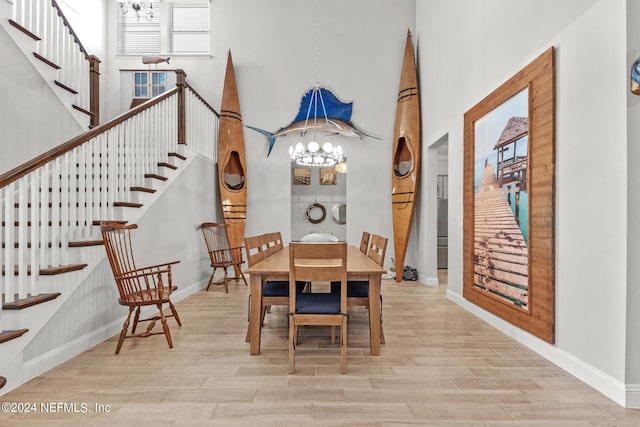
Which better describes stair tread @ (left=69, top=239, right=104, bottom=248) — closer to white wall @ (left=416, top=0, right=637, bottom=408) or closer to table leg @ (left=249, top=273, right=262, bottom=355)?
table leg @ (left=249, top=273, right=262, bottom=355)

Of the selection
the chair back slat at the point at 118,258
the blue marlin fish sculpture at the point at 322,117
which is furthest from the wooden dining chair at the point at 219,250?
the chair back slat at the point at 118,258

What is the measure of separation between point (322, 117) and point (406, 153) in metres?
1.70

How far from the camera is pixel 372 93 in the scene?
21.5ft

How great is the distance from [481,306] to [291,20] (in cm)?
592

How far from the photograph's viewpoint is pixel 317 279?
94.2 inches

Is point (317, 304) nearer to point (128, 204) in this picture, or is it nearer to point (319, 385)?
point (319, 385)

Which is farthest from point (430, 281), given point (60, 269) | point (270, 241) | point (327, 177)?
point (60, 269)

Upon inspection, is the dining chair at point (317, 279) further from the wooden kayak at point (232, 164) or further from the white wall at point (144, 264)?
the wooden kayak at point (232, 164)

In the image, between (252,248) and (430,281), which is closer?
(252,248)

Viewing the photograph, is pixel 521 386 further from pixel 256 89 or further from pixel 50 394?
pixel 256 89

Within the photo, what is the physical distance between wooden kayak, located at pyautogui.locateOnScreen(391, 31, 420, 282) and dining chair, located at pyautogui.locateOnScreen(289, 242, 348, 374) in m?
3.71

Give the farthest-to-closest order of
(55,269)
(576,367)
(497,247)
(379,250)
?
(497,247)
(379,250)
(55,269)
(576,367)

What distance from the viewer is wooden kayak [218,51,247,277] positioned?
603 cm

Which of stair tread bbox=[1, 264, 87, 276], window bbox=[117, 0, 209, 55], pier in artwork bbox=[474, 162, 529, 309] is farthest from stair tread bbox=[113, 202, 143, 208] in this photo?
window bbox=[117, 0, 209, 55]
